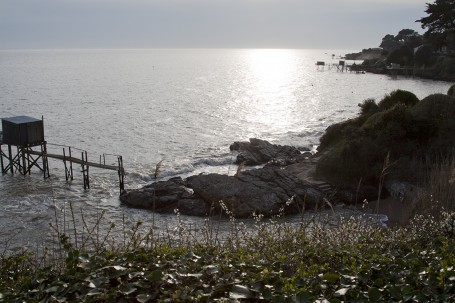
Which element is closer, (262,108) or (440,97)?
(440,97)

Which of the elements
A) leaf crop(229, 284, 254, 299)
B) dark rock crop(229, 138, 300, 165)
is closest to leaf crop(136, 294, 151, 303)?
leaf crop(229, 284, 254, 299)

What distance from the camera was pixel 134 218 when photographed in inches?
920

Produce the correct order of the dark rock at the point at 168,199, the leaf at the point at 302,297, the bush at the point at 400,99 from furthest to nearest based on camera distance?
1. the bush at the point at 400,99
2. the dark rock at the point at 168,199
3. the leaf at the point at 302,297

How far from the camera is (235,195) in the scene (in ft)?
76.7

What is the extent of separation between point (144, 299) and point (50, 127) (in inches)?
2207

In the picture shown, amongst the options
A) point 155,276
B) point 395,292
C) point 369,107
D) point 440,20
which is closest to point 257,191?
point 369,107

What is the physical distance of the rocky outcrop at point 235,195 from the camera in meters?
22.8

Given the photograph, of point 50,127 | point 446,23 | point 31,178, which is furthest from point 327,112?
point 31,178

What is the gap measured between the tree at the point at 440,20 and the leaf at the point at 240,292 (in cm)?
7022

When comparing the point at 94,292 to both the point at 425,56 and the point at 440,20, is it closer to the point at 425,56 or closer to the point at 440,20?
the point at 440,20

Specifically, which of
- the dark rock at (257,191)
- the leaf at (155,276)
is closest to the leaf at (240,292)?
the leaf at (155,276)

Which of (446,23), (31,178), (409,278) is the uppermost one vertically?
(446,23)

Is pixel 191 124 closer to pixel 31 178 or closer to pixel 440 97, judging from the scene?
pixel 31 178

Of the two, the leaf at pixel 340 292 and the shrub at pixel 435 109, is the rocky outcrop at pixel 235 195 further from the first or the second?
the leaf at pixel 340 292
